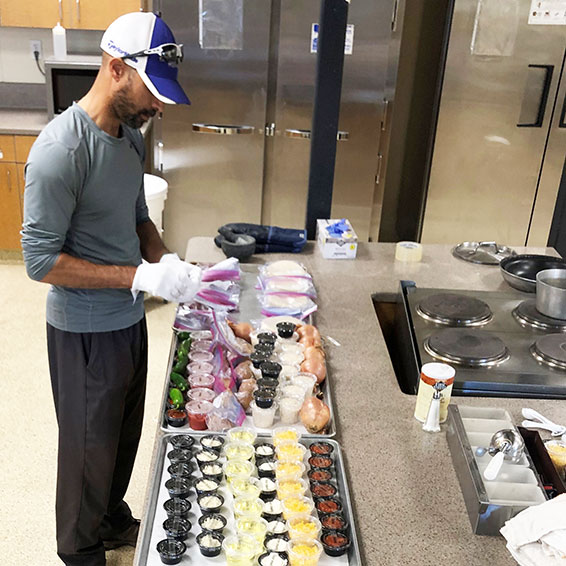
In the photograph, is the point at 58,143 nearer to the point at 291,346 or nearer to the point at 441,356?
the point at 291,346

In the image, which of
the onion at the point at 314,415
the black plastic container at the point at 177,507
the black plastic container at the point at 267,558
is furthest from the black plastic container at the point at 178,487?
the onion at the point at 314,415

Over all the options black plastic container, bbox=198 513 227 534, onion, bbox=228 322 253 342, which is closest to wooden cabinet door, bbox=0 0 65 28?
onion, bbox=228 322 253 342

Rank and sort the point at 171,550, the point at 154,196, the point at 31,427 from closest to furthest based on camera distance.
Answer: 1. the point at 171,550
2. the point at 31,427
3. the point at 154,196

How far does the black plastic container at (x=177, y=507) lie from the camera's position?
135cm

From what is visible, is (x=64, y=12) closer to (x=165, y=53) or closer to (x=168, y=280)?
(x=165, y=53)

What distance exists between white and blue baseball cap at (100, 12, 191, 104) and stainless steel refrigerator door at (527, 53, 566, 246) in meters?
3.05

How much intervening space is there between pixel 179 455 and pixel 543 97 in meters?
3.46

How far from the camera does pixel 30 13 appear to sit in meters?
4.16

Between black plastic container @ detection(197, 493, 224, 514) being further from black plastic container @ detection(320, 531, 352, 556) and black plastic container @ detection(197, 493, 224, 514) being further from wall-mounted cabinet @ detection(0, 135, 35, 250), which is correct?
wall-mounted cabinet @ detection(0, 135, 35, 250)

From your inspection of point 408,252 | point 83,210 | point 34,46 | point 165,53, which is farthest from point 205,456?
point 34,46

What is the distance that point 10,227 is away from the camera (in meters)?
4.38

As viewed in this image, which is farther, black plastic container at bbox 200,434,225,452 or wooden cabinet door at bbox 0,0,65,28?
wooden cabinet door at bbox 0,0,65,28

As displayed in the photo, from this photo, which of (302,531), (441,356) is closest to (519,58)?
(441,356)

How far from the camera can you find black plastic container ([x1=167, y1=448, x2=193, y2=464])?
1493 mm
